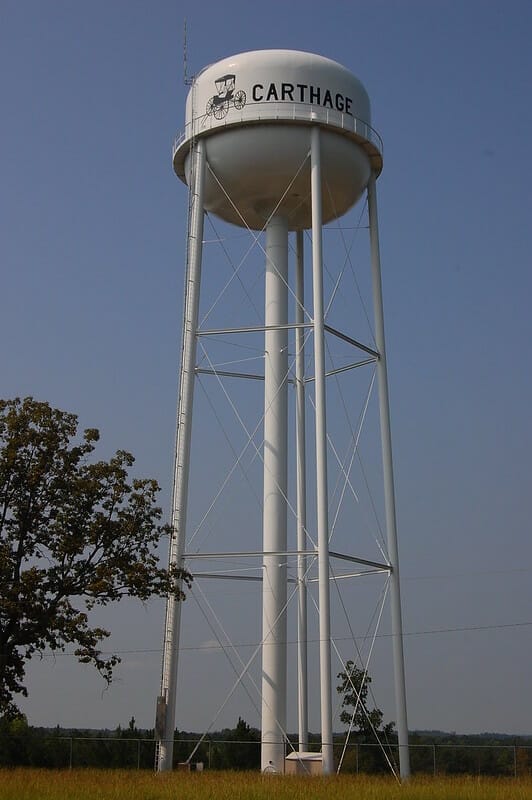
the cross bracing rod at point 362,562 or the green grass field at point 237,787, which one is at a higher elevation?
the cross bracing rod at point 362,562

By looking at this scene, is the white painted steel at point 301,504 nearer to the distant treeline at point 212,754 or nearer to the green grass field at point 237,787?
the distant treeline at point 212,754

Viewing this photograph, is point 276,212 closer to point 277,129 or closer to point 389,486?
point 277,129

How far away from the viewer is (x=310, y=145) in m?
26.8

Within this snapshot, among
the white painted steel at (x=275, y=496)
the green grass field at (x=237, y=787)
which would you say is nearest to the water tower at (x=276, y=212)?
the white painted steel at (x=275, y=496)

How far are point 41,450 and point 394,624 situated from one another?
362 inches

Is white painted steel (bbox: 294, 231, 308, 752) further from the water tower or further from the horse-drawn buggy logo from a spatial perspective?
the horse-drawn buggy logo

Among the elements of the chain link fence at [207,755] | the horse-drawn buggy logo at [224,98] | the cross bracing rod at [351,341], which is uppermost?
the horse-drawn buggy logo at [224,98]

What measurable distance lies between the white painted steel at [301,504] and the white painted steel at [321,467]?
2.11 m

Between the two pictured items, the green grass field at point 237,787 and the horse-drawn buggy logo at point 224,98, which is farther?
the horse-drawn buggy logo at point 224,98

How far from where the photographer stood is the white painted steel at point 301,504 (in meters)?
28.2

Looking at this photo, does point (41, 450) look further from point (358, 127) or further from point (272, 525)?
point (358, 127)

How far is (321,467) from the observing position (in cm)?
2489

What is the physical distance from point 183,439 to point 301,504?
4.07 m

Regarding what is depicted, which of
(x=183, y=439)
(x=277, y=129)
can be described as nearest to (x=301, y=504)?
(x=183, y=439)
